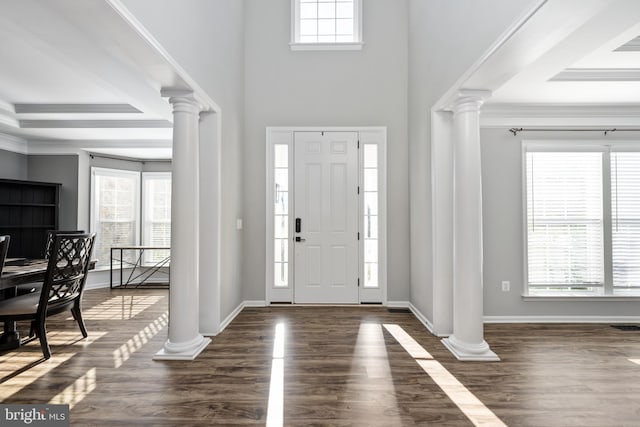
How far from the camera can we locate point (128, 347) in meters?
3.10

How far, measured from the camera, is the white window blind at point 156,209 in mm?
6582

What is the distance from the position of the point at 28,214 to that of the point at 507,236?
23.5 ft

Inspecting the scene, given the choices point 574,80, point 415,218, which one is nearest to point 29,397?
point 415,218

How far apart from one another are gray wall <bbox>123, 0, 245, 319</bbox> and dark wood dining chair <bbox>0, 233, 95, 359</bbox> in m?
1.32

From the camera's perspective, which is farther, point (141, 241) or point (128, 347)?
point (141, 241)

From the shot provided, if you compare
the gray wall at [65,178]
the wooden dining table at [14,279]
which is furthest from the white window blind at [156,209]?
the wooden dining table at [14,279]

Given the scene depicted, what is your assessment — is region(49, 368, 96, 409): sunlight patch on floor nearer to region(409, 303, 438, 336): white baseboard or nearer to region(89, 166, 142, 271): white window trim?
region(409, 303, 438, 336): white baseboard

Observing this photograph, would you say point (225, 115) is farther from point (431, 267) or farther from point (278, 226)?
point (431, 267)

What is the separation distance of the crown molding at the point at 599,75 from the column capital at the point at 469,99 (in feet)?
2.68

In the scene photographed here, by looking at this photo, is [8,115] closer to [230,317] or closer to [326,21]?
[230,317]

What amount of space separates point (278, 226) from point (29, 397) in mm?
2900

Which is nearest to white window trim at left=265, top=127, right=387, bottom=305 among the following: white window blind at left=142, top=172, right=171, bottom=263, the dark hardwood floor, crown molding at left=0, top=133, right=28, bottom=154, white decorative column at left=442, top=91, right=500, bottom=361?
the dark hardwood floor

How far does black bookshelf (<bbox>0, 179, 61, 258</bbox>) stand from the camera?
523cm

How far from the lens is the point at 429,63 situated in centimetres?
365
